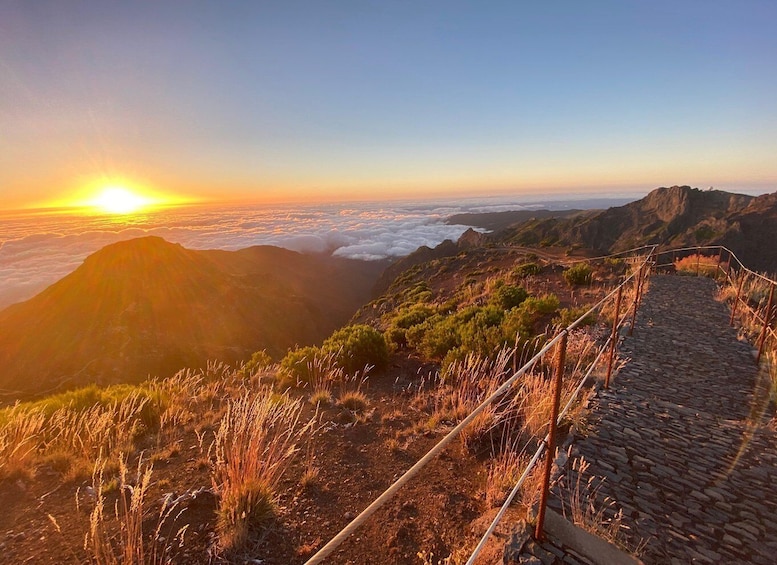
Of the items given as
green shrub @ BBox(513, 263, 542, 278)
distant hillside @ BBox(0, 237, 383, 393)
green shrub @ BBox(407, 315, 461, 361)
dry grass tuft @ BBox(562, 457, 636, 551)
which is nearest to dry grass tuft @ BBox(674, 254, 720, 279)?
green shrub @ BBox(513, 263, 542, 278)

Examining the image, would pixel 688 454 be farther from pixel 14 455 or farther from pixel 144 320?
pixel 144 320

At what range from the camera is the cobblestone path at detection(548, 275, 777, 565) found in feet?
9.00

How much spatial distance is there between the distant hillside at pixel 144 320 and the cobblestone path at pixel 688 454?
56.4m

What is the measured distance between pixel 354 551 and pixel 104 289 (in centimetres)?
8756

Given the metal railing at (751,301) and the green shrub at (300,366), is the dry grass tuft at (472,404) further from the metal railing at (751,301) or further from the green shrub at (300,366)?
the metal railing at (751,301)

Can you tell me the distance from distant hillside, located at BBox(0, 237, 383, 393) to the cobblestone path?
185 feet

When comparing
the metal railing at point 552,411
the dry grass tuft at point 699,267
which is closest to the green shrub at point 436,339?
the metal railing at point 552,411

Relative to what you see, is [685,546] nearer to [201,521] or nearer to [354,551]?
[354,551]

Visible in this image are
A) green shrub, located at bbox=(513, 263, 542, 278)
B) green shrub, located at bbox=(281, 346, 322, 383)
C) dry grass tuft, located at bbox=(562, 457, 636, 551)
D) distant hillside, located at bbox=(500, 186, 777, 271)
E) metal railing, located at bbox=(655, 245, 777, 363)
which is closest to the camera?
dry grass tuft, located at bbox=(562, 457, 636, 551)

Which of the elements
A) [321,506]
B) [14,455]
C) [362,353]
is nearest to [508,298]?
[362,353]

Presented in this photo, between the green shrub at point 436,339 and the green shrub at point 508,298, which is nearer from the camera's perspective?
the green shrub at point 436,339

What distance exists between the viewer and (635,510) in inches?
116

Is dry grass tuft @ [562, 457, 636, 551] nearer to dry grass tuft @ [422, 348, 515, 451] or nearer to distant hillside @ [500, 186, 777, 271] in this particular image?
dry grass tuft @ [422, 348, 515, 451]

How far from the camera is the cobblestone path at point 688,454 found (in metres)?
2.74
